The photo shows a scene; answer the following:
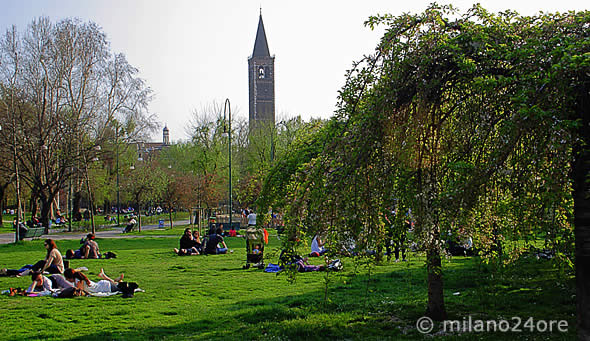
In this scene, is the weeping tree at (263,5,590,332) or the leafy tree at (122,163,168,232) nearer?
the weeping tree at (263,5,590,332)

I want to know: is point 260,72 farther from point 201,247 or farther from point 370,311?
point 370,311

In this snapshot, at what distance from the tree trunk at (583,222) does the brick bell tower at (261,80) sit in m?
105

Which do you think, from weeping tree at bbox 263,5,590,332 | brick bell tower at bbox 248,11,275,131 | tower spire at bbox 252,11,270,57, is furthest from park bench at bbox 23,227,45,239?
tower spire at bbox 252,11,270,57

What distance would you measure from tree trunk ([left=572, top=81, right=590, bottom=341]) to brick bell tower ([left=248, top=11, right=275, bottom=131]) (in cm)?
10459

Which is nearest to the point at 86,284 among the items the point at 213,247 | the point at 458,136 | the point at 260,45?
the point at 213,247

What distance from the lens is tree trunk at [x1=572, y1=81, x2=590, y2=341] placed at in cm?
580

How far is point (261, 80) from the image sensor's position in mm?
115312

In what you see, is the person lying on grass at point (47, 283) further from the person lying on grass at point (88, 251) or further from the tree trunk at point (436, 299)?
the tree trunk at point (436, 299)

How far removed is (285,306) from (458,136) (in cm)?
508

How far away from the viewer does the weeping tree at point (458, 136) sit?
5562mm

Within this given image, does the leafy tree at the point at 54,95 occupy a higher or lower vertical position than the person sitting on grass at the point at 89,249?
higher

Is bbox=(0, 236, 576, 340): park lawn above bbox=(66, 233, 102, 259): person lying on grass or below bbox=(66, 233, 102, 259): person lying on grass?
below

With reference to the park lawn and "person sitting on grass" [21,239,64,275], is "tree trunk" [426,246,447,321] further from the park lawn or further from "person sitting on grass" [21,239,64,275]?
"person sitting on grass" [21,239,64,275]

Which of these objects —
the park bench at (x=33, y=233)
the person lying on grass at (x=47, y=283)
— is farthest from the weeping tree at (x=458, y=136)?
the park bench at (x=33, y=233)
